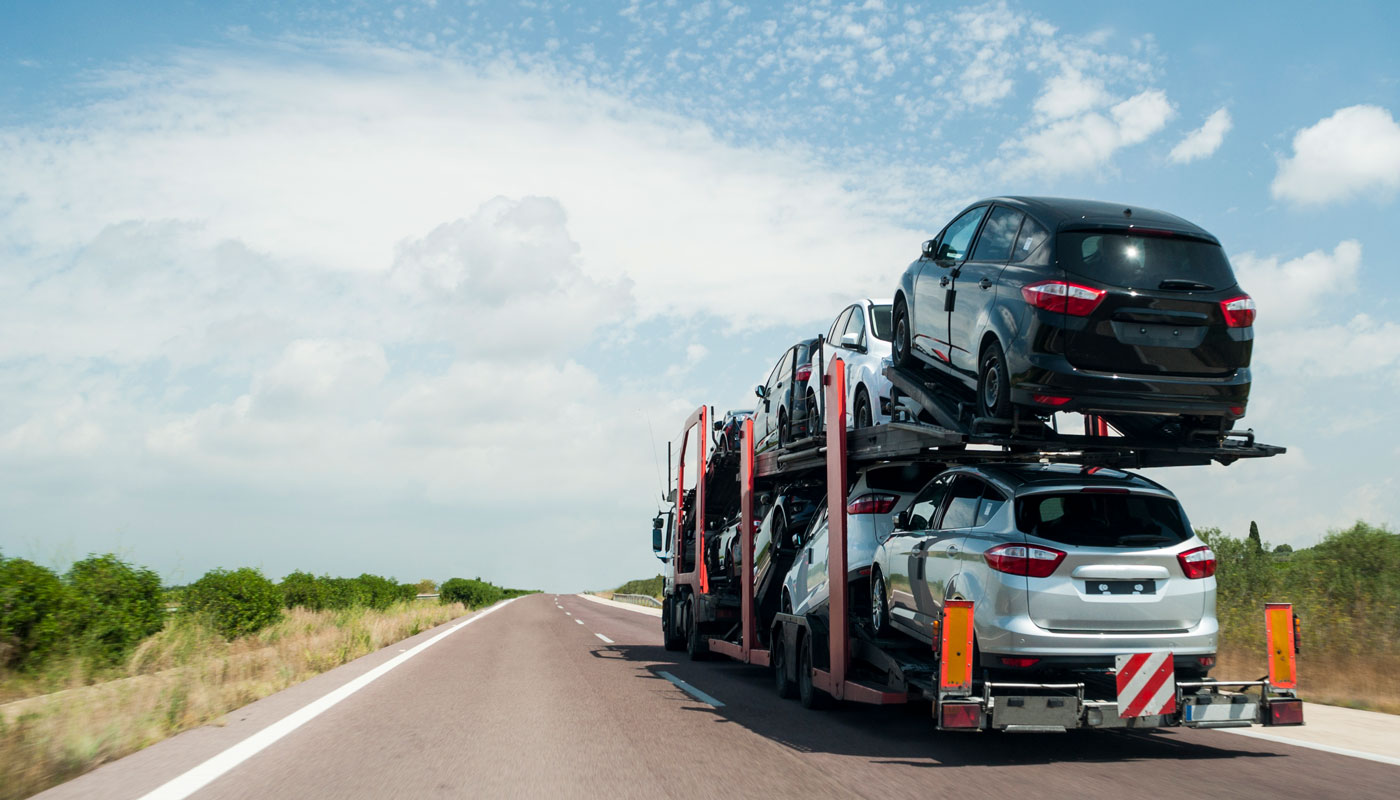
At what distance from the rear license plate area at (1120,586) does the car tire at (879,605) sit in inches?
91.2

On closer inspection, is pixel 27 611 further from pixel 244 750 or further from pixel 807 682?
pixel 807 682

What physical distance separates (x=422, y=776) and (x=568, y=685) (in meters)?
6.39

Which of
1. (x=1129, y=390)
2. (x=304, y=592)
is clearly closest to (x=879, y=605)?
(x=1129, y=390)

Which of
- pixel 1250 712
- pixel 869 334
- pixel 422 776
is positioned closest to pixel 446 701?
pixel 422 776

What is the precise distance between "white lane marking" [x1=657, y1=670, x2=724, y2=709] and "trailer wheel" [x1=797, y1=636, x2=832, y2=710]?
2.73 ft

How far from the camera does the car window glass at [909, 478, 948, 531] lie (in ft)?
29.2

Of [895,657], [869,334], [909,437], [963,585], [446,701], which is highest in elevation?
[869,334]

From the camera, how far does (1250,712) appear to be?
24.0 ft

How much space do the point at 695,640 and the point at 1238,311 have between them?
35.4ft

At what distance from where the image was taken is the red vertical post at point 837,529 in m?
9.38

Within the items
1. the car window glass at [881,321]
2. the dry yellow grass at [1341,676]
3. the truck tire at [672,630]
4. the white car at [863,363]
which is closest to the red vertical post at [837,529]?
the white car at [863,363]

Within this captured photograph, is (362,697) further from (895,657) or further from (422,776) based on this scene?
(895,657)

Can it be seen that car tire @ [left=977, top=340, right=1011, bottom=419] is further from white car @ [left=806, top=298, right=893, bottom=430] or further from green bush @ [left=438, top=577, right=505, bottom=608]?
green bush @ [left=438, top=577, right=505, bottom=608]

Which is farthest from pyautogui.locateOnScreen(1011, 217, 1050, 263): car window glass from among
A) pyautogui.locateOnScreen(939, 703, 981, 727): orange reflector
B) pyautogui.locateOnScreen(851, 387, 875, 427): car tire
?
pyautogui.locateOnScreen(851, 387, 875, 427): car tire
